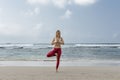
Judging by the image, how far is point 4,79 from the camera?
906 centimetres

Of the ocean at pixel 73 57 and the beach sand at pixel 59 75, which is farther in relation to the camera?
the ocean at pixel 73 57

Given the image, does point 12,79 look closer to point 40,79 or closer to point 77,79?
point 40,79

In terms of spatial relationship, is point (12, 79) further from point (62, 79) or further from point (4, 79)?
point (62, 79)

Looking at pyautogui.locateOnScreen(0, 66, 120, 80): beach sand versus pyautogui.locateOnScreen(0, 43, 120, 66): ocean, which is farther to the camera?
pyautogui.locateOnScreen(0, 43, 120, 66): ocean

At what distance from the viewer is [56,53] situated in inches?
452

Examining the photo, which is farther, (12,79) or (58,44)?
(58,44)

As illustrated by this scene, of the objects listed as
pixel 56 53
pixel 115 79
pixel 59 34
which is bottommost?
pixel 115 79

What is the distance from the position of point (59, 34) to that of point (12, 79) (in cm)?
315

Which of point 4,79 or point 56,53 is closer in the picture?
point 4,79

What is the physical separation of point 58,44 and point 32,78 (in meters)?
2.47

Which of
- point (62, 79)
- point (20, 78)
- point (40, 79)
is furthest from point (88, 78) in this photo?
point (20, 78)

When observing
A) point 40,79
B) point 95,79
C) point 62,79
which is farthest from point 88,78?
point 40,79

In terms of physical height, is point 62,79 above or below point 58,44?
below

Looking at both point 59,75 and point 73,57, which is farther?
point 73,57
